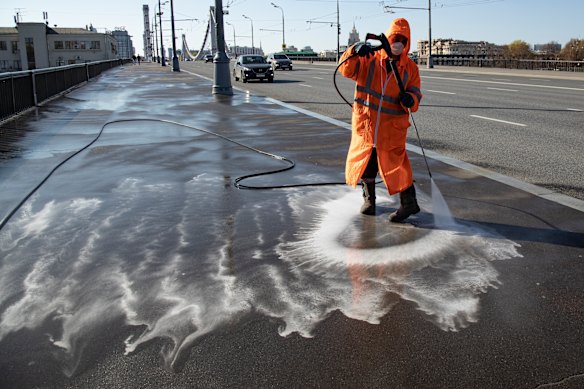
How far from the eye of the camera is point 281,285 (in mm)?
3584

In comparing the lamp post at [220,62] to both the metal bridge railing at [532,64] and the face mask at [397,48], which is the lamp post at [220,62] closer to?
the face mask at [397,48]

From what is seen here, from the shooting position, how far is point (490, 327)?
3.01 m

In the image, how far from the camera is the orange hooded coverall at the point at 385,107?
468 cm

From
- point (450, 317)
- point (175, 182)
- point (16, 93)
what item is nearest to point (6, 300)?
point (450, 317)

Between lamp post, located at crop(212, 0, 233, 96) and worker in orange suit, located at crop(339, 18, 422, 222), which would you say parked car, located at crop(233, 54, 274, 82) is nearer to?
lamp post, located at crop(212, 0, 233, 96)

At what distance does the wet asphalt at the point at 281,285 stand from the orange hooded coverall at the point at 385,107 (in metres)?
0.51

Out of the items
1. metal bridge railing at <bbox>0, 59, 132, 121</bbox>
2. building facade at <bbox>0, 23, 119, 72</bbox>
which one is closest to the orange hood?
metal bridge railing at <bbox>0, 59, 132, 121</bbox>

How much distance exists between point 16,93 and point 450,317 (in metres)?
13.0

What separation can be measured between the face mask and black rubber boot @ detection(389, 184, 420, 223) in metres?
1.12

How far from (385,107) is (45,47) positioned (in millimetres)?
127005

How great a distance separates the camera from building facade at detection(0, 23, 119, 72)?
115m

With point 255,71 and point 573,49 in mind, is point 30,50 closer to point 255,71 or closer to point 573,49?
point 255,71

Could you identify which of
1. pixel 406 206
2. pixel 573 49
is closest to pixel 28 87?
pixel 406 206

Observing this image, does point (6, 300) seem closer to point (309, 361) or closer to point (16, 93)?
point (309, 361)
